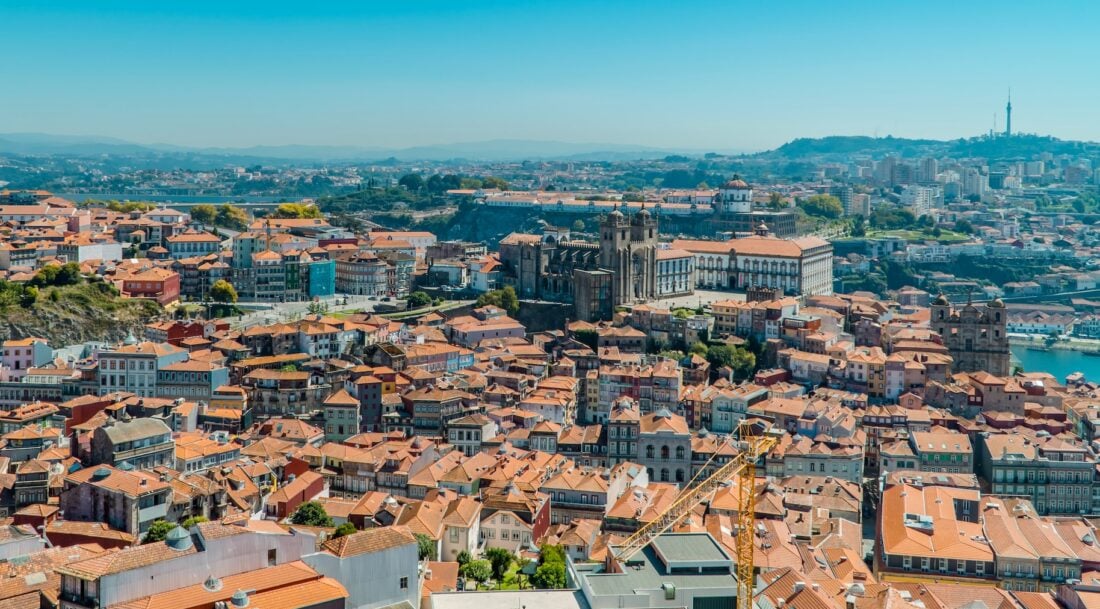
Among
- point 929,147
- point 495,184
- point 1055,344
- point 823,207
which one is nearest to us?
point 1055,344

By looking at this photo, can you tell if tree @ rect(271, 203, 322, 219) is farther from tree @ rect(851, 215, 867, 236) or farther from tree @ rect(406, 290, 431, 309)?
tree @ rect(851, 215, 867, 236)

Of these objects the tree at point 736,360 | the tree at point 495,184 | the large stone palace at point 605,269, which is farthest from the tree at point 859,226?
A: the tree at point 736,360

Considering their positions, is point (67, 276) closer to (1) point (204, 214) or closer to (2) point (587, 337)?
(2) point (587, 337)

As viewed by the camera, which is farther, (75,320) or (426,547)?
(75,320)

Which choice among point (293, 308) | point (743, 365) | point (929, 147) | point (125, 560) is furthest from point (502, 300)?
point (929, 147)

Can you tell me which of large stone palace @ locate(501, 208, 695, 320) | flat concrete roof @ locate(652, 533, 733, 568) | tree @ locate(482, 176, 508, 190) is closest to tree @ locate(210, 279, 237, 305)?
large stone palace @ locate(501, 208, 695, 320)

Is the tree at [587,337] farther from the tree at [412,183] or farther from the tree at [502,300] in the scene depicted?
the tree at [412,183]
